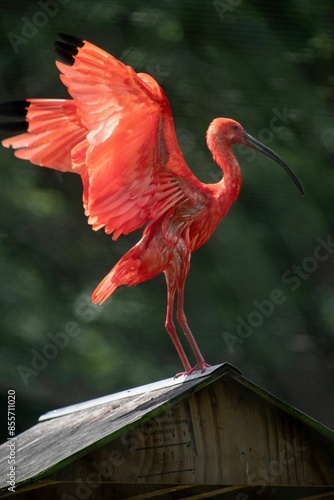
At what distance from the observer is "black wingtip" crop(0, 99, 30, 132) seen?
9.78ft

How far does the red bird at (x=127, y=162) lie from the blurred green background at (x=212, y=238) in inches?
94.7

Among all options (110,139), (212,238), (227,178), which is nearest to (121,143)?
(110,139)

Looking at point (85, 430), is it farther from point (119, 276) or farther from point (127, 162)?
point (127, 162)

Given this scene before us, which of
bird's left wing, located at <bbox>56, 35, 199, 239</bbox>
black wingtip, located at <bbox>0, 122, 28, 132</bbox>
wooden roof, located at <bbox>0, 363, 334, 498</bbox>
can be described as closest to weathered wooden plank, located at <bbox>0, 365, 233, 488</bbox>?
wooden roof, located at <bbox>0, 363, 334, 498</bbox>

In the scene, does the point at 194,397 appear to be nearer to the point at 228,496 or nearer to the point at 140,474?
the point at 140,474

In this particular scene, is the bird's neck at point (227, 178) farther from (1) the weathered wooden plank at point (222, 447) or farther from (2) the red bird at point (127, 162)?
(1) the weathered wooden plank at point (222, 447)

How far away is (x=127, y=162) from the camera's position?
280 cm

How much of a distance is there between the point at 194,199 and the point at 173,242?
143mm

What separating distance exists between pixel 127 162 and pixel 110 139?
80 millimetres

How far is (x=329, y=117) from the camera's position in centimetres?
586

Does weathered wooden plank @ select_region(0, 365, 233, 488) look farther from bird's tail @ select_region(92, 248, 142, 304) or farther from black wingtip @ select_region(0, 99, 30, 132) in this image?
black wingtip @ select_region(0, 99, 30, 132)

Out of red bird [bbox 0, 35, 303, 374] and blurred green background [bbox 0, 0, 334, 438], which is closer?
red bird [bbox 0, 35, 303, 374]

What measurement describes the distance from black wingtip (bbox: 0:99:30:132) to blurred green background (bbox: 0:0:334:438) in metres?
2.38

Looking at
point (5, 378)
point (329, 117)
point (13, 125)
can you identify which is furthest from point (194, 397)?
point (329, 117)
